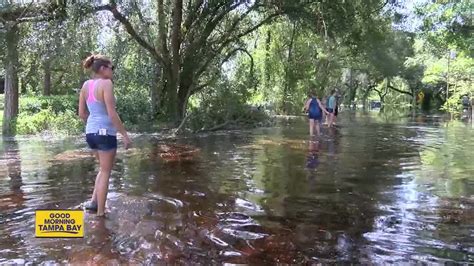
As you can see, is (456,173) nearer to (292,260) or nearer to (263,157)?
(263,157)

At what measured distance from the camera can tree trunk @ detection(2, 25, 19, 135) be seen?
674 inches

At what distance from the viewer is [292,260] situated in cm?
457

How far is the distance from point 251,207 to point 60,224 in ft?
7.91

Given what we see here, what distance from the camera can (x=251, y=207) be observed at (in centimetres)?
663

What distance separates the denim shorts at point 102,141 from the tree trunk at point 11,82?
1305 centimetres

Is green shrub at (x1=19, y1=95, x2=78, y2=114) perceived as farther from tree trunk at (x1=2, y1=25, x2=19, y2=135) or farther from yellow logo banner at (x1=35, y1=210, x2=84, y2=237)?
yellow logo banner at (x1=35, y1=210, x2=84, y2=237)

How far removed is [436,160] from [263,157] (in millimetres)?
3918

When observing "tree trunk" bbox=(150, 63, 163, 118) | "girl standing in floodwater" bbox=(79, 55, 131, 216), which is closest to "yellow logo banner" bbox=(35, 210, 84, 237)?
"girl standing in floodwater" bbox=(79, 55, 131, 216)

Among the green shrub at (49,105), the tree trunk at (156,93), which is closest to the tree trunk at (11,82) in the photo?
the green shrub at (49,105)

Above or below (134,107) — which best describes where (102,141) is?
below

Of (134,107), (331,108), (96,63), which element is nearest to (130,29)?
(134,107)

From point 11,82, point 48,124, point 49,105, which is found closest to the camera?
point 48,124

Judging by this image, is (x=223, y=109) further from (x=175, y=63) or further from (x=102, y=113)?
(x=102, y=113)

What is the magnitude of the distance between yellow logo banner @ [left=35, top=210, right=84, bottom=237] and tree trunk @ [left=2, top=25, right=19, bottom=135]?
1342 centimetres
